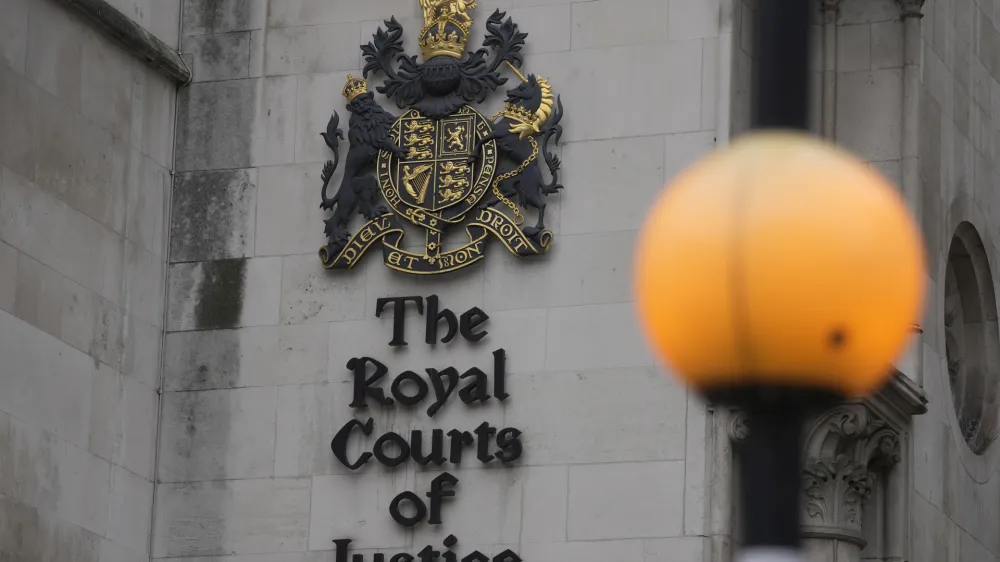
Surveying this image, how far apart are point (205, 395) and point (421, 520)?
2301 mm

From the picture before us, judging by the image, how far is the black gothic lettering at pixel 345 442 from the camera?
1833cm

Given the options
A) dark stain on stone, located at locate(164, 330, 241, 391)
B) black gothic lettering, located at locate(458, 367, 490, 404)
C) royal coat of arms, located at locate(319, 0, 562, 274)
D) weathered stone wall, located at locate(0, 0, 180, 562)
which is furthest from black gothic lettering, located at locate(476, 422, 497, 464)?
weathered stone wall, located at locate(0, 0, 180, 562)

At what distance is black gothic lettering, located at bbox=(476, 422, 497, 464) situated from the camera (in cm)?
1798

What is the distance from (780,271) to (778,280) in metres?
0.02

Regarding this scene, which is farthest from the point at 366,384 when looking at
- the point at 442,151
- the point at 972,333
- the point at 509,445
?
the point at 972,333

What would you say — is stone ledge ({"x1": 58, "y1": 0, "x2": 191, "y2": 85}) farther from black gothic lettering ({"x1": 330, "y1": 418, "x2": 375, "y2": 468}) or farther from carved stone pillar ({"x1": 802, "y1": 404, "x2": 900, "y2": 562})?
carved stone pillar ({"x1": 802, "y1": 404, "x2": 900, "y2": 562})

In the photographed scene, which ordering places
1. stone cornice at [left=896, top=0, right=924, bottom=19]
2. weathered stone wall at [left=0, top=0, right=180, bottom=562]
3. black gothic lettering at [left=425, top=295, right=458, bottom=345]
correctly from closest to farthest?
weathered stone wall at [left=0, top=0, right=180, bottom=562] → black gothic lettering at [left=425, top=295, right=458, bottom=345] → stone cornice at [left=896, top=0, right=924, bottom=19]

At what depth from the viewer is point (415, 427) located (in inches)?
722

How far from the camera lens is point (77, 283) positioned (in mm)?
18375

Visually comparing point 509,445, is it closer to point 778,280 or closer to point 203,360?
point 203,360

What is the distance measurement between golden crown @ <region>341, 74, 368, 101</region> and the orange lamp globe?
13.9 meters

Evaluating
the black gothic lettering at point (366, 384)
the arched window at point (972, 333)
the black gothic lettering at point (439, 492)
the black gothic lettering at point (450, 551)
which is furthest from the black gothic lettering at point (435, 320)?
the arched window at point (972, 333)

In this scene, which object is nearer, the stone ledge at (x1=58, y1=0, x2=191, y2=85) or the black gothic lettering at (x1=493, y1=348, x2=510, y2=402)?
the black gothic lettering at (x1=493, y1=348, x2=510, y2=402)

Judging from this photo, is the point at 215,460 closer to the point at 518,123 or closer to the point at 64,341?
the point at 64,341
